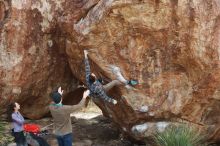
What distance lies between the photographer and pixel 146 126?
35.8ft

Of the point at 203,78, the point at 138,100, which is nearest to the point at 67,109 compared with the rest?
the point at 138,100

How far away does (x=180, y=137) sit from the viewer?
385 inches

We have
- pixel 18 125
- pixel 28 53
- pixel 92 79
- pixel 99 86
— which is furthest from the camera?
pixel 28 53

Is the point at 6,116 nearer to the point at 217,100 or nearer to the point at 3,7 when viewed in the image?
the point at 3,7

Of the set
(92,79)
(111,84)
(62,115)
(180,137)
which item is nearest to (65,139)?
(62,115)

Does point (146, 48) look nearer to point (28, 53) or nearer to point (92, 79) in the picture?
point (92, 79)

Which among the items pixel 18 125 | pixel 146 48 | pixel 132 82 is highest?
pixel 146 48

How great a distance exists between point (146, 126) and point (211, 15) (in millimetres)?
2969

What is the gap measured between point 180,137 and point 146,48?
2.09 metres

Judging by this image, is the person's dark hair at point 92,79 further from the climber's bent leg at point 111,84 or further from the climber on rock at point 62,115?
the climber on rock at point 62,115

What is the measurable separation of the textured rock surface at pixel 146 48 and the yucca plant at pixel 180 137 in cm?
32

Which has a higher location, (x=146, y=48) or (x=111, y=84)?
(x=146, y=48)

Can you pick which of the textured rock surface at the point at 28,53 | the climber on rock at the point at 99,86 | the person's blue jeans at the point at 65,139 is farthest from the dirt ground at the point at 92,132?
the person's blue jeans at the point at 65,139

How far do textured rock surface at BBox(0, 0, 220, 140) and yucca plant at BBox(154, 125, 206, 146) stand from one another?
0.32 m
